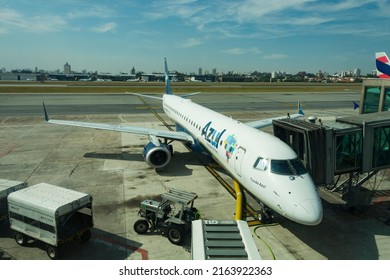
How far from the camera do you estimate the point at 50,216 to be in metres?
12.3

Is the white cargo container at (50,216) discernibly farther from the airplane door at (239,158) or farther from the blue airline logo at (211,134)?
the blue airline logo at (211,134)

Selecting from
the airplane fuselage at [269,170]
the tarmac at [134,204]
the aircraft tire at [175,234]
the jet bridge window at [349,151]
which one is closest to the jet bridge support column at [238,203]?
the tarmac at [134,204]

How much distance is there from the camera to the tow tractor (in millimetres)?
13977

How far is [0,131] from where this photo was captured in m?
39.7

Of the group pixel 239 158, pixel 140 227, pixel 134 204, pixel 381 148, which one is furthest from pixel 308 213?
pixel 134 204

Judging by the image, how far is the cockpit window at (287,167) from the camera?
1359cm

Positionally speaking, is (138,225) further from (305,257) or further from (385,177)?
(385,177)

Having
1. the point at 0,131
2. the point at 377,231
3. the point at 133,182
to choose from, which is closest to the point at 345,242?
the point at 377,231

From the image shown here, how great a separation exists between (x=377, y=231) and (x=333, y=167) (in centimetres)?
374

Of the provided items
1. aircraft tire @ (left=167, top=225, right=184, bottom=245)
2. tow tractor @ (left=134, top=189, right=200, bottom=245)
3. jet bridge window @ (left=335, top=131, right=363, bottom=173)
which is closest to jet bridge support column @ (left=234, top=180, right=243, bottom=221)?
tow tractor @ (left=134, top=189, right=200, bottom=245)

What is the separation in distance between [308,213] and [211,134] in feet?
35.1

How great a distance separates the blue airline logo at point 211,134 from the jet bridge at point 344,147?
4145 mm

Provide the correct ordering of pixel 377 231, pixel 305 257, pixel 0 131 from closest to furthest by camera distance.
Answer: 1. pixel 305 257
2. pixel 377 231
3. pixel 0 131

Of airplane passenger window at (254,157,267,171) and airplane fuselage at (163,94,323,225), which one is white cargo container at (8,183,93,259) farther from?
airplane passenger window at (254,157,267,171)
